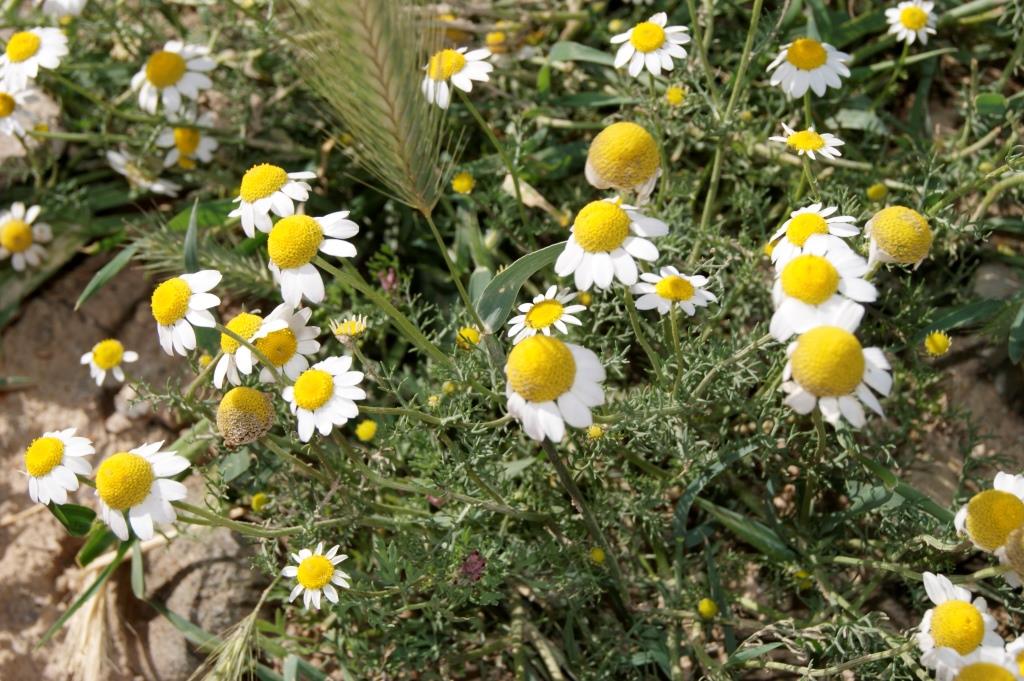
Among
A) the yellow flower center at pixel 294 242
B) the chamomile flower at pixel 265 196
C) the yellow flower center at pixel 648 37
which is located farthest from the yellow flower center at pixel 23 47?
the yellow flower center at pixel 648 37

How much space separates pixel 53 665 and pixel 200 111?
6.50 ft

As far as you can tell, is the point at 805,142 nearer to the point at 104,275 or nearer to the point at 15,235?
the point at 104,275

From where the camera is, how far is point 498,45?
3.17m

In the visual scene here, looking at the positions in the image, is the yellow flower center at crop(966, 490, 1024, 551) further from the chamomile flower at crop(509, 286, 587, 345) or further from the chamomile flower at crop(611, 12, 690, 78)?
the chamomile flower at crop(611, 12, 690, 78)

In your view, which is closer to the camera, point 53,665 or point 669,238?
point 669,238

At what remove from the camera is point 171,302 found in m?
2.01

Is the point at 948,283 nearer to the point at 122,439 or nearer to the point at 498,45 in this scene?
the point at 498,45

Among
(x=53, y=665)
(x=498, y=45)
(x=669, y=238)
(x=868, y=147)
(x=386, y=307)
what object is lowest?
(x=53, y=665)

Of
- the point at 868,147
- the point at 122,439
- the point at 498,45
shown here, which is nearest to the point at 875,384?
the point at 868,147

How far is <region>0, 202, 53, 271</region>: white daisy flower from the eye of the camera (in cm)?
334

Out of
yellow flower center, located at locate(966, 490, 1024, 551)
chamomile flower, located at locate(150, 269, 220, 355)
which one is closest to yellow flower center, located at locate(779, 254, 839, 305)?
yellow flower center, located at locate(966, 490, 1024, 551)

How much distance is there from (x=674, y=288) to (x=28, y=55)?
232 cm

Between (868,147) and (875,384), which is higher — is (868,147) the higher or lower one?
the higher one

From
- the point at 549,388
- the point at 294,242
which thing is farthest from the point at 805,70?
the point at 294,242
